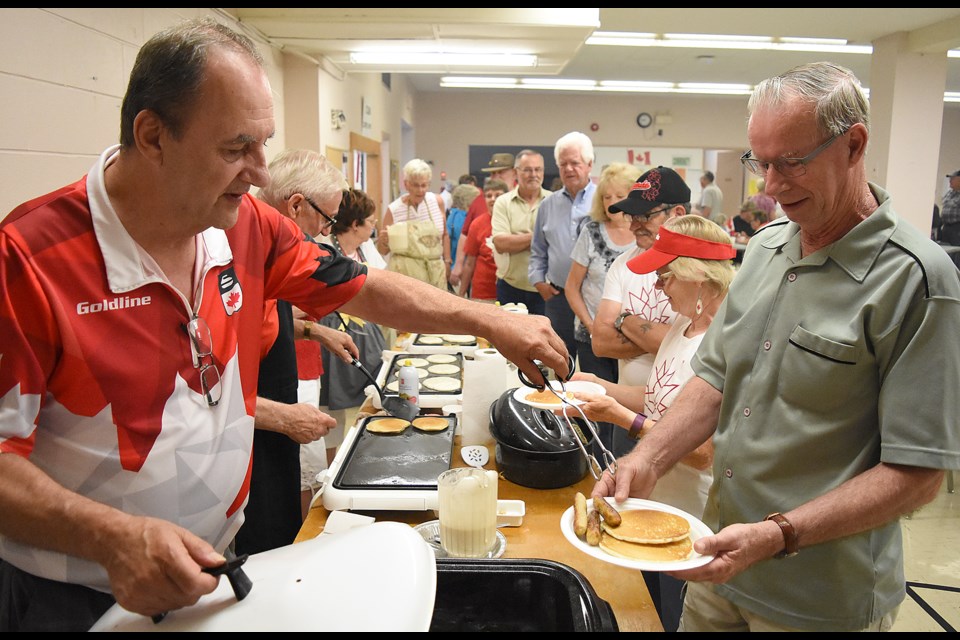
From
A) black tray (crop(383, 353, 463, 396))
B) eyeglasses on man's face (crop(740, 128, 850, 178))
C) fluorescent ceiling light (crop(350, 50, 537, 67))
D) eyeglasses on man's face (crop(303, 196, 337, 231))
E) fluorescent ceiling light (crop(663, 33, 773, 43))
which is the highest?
fluorescent ceiling light (crop(663, 33, 773, 43))

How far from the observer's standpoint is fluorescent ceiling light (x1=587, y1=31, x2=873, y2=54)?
21.8ft

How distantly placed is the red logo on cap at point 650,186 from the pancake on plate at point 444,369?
113 cm

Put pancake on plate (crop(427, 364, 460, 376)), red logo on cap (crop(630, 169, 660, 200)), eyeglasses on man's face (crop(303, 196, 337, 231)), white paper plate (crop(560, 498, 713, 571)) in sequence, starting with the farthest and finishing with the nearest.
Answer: pancake on plate (crop(427, 364, 460, 376)), red logo on cap (crop(630, 169, 660, 200)), eyeglasses on man's face (crop(303, 196, 337, 231)), white paper plate (crop(560, 498, 713, 571))

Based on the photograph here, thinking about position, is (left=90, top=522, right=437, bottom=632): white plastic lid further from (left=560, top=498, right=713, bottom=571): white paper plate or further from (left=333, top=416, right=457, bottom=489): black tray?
(left=333, top=416, right=457, bottom=489): black tray

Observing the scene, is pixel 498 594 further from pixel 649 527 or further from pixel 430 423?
pixel 430 423

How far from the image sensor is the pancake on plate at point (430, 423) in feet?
6.97

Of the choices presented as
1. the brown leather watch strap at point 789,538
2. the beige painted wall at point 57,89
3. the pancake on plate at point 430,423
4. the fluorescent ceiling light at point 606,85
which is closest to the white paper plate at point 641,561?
the brown leather watch strap at point 789,538

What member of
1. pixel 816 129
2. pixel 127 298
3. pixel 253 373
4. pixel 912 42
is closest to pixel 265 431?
pixel 253 373

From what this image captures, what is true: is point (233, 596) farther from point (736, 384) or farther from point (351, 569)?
point (736, 384)

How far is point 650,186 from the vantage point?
9.16ft

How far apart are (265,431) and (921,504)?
5.66 ft

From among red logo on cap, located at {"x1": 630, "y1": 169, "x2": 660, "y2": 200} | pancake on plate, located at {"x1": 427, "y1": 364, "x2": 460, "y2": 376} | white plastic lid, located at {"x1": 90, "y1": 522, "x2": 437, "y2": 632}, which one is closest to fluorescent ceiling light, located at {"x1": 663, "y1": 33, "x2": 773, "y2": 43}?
red logo on cap, located at {"x1": 630, "y1": 169, "x2": 660, "y2": 200}

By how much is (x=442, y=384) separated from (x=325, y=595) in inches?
71.8

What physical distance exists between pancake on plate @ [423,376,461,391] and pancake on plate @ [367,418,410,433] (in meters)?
0.44
